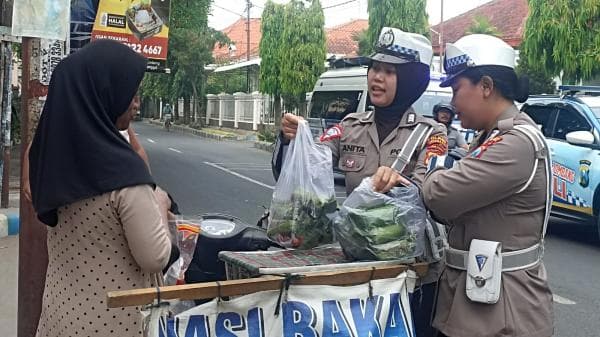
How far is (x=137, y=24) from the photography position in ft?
31.4

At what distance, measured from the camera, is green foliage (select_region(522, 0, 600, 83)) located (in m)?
11.9

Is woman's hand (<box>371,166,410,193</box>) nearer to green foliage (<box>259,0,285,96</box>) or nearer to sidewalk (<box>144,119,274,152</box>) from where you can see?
sidewalk (<box>144,119,274,152</box>)

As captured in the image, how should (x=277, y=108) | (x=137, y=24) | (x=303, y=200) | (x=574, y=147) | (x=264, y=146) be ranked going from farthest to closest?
(x=277, y=108) → (x=264, y=146) → (x=137, y=24) → (x=574, y=147) → (x=303, y=200)

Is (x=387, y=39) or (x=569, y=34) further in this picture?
(x=569, y=34)

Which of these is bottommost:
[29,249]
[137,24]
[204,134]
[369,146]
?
[204,134]

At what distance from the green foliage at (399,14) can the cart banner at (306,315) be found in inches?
692

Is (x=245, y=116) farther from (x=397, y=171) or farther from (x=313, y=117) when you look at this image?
(x=397, y=171)

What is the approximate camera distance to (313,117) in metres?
14.1

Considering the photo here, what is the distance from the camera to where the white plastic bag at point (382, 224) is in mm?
2219

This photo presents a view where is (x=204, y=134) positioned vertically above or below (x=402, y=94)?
below

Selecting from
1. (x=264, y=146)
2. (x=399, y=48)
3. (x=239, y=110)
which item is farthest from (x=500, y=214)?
(x=239, y=110)

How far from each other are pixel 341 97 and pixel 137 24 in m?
4.75

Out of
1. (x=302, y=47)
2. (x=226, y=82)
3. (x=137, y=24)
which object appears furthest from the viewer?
(x=226, y=82)

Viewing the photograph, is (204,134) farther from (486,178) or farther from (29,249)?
(486,178)
